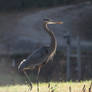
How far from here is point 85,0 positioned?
4088 cm

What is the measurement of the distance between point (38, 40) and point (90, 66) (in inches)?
268

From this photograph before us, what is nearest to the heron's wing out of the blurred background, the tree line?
the blurred background

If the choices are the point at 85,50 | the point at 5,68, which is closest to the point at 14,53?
the point at 5,68

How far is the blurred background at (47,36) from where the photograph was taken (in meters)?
21.7

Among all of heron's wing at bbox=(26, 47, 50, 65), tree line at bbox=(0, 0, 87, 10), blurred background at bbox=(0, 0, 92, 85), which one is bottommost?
blurred background at bbox=(0, 0, 92, 85)

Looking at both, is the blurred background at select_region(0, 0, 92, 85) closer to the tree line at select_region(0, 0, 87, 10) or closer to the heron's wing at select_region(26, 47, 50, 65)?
the tree line at select_region(0, 0, 87, 10)

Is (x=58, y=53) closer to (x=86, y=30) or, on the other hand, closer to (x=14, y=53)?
(x=14, y=53)

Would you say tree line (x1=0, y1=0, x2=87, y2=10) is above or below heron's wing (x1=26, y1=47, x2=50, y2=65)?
below

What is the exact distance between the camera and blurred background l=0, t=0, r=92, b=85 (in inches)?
853

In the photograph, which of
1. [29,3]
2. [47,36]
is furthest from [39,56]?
[29,3]

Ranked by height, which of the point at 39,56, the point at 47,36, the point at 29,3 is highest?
the point at 39,56

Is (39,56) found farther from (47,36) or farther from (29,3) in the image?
(29,3)

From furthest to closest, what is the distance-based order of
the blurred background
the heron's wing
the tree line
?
the tree line, the blurred background, the heron's wing

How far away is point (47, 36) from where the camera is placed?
29.7 m
